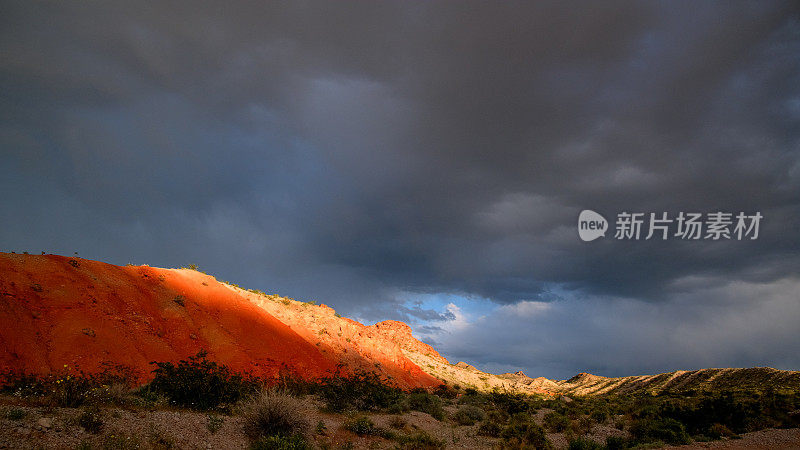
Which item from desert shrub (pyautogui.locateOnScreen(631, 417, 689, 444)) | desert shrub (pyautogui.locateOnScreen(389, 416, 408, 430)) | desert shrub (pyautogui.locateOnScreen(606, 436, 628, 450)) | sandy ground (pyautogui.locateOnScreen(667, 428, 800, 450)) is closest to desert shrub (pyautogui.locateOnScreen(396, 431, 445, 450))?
desert shrub (pyautogui.locateOnScreen(389, 416, 408, 430))

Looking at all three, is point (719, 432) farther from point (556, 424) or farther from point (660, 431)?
point (556, 424)

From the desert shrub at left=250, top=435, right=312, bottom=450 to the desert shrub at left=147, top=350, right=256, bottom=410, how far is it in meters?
4.99

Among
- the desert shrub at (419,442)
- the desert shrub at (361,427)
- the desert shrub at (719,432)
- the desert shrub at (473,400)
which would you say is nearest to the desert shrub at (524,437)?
the desert shrub at (419,442)

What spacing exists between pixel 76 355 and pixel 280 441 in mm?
22103

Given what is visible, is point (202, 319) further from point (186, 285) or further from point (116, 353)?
point (116, 353)

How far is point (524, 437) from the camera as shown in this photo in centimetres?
1823

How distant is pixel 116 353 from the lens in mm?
27156

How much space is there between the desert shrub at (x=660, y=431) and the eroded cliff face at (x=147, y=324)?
2770 cm

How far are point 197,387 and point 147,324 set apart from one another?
21.3 metres

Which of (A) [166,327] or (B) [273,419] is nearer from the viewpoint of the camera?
(B) [273,419]

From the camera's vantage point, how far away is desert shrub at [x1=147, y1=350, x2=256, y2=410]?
15.7 meters

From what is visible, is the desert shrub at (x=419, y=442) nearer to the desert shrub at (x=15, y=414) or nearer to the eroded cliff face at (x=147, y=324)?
the desert shrub at (x=15, y=414)

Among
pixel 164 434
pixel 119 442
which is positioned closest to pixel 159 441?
pixel 164 434

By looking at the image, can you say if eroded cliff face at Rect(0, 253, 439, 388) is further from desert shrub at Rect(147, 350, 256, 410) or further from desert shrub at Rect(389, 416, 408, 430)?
desert shrub at Rect(389, 416, 408, 430)
